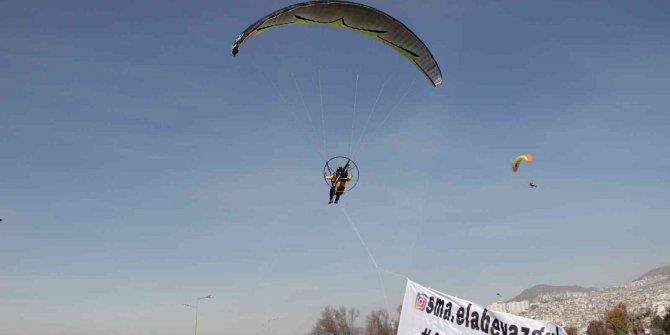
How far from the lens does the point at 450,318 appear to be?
591 cm

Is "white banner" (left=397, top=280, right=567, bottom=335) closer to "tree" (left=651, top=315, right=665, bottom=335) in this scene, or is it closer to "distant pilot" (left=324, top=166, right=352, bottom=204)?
"distant pilot" (left=324, top=166, right=352, bottom=204)

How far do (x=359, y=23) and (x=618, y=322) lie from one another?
9806 centimetres

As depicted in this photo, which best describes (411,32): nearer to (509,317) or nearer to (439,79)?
(439,79)

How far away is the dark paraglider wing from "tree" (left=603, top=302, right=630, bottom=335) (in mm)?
94188

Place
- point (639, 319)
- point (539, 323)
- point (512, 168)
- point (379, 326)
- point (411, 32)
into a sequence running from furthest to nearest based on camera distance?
point (379, 326) < point (639, 319) < point (512, 168) < point (411, 32) < point (539, 323)

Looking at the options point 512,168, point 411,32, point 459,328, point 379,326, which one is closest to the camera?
point 459,328

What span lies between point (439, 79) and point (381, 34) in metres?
2.98

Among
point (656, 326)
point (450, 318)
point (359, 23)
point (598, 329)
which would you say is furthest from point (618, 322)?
point (450, 318)

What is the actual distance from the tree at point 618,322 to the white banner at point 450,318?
10370cm

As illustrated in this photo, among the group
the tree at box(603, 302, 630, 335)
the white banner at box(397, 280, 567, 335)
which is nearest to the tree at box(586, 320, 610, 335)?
the tree at box(603, 302, 630, 335)

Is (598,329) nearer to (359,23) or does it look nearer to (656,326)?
(656,326)

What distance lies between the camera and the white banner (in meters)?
5.42

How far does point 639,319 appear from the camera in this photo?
95.2 m

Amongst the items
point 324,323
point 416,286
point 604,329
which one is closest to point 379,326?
point 324,323
